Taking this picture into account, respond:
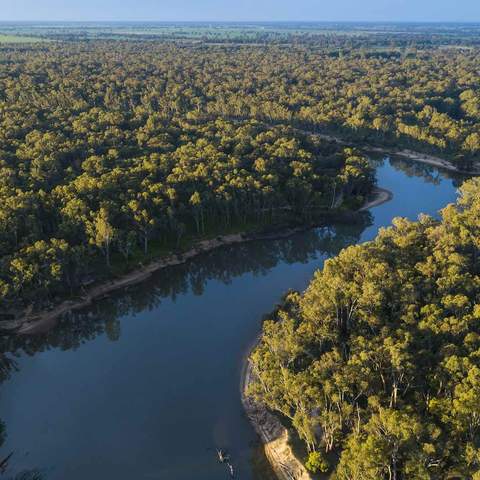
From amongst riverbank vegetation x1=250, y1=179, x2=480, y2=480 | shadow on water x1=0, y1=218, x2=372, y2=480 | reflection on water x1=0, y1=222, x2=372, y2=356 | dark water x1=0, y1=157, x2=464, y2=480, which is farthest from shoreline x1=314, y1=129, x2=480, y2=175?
riverbank vegetation x1=250, y1=179, x2=480, y2=480

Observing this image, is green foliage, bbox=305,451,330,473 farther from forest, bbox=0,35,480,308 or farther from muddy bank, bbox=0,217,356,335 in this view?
forest, bbox=0,35,480,308

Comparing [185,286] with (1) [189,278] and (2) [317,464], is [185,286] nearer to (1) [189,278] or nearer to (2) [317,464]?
(1) [189,278]

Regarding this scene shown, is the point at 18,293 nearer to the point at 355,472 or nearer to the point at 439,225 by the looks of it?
the point at 355,472

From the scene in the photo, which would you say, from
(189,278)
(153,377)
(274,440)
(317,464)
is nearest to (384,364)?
(317,464)

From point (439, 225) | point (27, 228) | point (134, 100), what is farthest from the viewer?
point (134, 100)

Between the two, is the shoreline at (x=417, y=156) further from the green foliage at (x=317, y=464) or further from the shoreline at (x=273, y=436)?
the green foliage at (x=317, y=464)

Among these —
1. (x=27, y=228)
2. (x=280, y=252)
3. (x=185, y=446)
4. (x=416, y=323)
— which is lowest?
(x=280, y=252)

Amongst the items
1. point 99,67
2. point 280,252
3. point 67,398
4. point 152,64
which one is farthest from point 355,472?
point 152,64

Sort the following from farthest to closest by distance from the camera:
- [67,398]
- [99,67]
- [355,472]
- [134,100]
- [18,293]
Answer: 1. [99,67]
2. [134,100]
3. [18,293]
4. [67,398]
5. [355,472]
